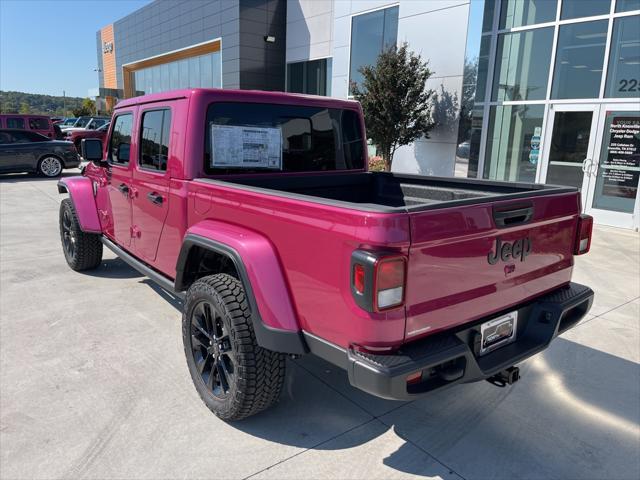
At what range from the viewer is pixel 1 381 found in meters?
3.21

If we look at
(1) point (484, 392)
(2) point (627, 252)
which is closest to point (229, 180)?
(1) point (484, 392)

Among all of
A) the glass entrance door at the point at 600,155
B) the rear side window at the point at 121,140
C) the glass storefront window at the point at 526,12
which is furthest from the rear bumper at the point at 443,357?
the glass storefront window at the point at 526,12

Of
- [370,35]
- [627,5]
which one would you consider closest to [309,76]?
[370,35]

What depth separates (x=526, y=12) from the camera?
34.7 ft

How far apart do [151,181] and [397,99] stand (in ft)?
29.6

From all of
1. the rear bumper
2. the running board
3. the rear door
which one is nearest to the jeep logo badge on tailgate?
the rear bumper

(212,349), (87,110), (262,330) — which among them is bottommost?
(212,349)

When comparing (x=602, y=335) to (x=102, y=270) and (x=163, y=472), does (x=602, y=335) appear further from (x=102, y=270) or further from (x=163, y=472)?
(x=102, y=270)

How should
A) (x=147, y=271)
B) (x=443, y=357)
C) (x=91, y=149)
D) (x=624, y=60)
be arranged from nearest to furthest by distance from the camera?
(x=443, y=357) → (x=147, y=271) → (x=91, y=149) → (x=624, y=60)

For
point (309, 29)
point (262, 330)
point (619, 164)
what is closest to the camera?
point (262, 330)

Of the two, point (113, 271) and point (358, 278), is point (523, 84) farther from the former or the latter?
point (358, 278)

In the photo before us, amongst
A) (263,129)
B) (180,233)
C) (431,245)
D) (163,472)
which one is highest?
(263,129)

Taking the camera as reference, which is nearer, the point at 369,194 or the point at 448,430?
the point at 448,430

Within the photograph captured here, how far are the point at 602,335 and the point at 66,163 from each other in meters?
15.6
